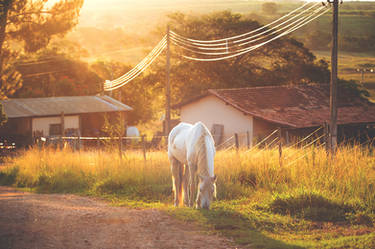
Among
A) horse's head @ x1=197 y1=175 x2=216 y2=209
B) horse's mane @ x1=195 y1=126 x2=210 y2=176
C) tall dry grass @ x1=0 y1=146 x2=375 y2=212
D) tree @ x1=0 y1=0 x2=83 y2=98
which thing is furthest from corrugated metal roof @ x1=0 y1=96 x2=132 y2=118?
horse's head @ x1=197 y1=175 x2=216 y2=209

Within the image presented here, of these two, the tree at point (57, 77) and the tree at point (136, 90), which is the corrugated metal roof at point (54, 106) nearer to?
the tree at point (136, 90)

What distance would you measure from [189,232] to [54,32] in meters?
19.5

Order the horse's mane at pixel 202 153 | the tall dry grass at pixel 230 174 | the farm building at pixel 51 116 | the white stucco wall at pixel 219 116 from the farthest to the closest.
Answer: the farm building at pixel 51 116 → the white stucco wall at pixel 219 116 → the tall dry grass at pixel 230 174 → the horse's mane at pixel 202 153

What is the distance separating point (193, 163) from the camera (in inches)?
Result: 380

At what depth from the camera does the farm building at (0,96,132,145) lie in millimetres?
29641

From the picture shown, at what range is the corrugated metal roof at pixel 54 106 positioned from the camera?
97.3 ft

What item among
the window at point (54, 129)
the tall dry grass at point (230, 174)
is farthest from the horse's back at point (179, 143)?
the window at point (54, 129)

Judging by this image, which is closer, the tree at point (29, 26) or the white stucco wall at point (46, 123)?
the tree at point (29, 26)

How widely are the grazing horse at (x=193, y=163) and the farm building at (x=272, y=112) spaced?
13.7 meters

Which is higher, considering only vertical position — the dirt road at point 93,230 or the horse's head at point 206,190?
the horse's head at point 206,190

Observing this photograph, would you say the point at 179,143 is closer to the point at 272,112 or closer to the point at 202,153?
the point at 202,153

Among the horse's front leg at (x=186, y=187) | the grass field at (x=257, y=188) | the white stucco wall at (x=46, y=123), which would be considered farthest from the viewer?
the white stucco wall at (x=46, y=123)

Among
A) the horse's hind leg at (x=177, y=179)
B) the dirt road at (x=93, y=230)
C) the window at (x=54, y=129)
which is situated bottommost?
the dirt road at (x=93, y=230)

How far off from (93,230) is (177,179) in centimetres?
369
